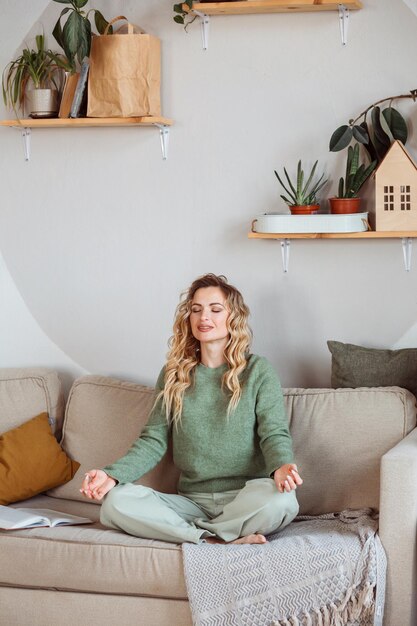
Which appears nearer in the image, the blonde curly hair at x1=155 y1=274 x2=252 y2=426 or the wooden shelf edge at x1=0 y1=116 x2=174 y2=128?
the blonde curly hair at x1=155 y1=274 x2=252 y2=426

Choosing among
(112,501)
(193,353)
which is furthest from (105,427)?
(112,501)

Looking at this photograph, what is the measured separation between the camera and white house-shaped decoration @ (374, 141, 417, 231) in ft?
10.3

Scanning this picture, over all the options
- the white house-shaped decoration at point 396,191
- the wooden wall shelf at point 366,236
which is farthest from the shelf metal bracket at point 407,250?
the white house-shaped decoration at point 396,191

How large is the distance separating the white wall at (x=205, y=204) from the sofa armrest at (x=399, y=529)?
81 cm

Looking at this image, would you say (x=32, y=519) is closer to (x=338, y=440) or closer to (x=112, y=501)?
(x=112, y=501)

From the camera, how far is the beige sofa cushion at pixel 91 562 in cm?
264

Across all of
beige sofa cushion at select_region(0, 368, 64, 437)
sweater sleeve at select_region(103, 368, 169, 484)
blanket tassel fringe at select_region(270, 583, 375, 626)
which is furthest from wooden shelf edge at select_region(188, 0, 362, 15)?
blanket tassel fringe at select_region(270, 583, 375, 626)

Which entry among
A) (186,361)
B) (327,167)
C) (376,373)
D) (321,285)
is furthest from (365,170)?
(186,361)

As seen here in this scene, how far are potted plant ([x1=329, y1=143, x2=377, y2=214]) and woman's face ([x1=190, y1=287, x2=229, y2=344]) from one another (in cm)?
52

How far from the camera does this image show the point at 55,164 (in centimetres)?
362

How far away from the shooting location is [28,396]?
3.50m

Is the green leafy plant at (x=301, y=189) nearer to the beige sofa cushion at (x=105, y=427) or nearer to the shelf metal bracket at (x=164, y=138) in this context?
the shelf metal bracket at (x=164, y=138)

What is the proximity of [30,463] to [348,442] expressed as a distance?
107cm

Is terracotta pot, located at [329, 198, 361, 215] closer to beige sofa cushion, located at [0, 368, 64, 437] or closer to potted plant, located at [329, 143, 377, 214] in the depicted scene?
potted plant, located at [329, 143, 377, 214]
